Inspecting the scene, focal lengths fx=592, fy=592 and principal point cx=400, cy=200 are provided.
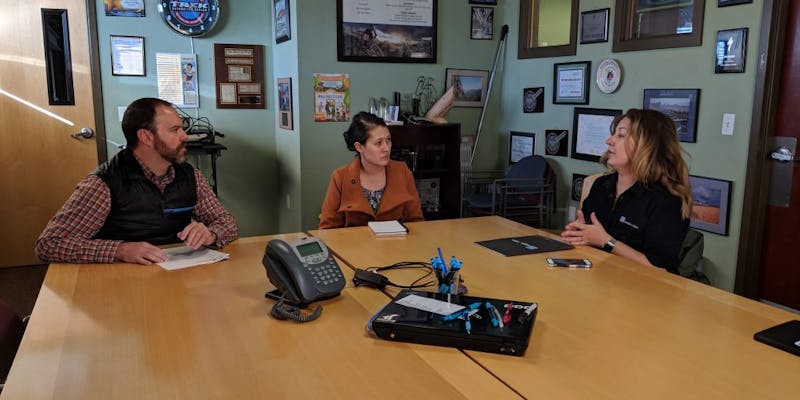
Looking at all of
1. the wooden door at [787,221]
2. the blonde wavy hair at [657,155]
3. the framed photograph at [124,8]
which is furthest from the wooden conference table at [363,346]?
the framed photograph at [124,8]

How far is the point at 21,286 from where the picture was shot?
4039mm

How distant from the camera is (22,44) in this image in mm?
4215

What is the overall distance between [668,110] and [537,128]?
3.91 feet

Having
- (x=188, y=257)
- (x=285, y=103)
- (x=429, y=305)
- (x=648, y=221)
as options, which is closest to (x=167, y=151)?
(x=188, y=257)

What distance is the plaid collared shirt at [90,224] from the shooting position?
1954mm

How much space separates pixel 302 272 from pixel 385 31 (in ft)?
10.3

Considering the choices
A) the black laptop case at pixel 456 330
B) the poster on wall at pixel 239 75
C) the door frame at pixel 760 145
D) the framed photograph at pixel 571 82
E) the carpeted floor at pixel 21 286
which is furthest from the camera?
the poster on wall at pixel 239 75

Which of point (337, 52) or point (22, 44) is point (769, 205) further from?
point (22, 44)

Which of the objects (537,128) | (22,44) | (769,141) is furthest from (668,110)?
(22,44)

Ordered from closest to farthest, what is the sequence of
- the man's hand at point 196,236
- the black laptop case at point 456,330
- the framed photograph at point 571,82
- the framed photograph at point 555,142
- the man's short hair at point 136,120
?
the black laptop case at point 456,330 < the man's hand at point 196,236 < the man's short hair at point 136,120 < the framed photograph at point 571,82 < the framed photograph at point 555,142

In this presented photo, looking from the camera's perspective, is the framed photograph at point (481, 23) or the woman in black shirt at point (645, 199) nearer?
the woman in black shirt at point (645, 199)

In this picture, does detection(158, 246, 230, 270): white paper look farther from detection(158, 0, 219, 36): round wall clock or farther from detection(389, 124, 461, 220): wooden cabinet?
detection(158, 0, 219, 36): round wall clock

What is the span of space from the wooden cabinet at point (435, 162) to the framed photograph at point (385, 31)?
0.58m

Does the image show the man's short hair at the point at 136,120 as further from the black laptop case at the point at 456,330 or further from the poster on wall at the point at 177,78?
the poster on wall at the point at 177,78
